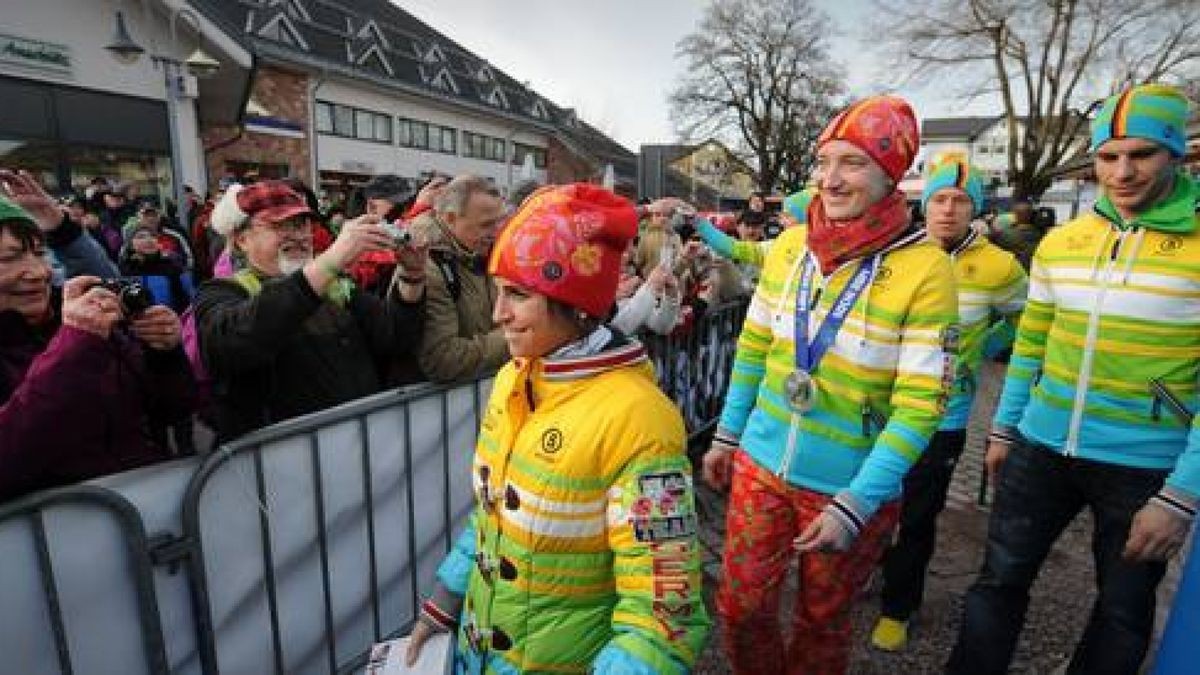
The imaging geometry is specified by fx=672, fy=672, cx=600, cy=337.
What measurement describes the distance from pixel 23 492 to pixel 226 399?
0.71m

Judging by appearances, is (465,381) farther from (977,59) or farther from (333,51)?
(977,59)

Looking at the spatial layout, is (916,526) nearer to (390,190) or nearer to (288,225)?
(288,225)

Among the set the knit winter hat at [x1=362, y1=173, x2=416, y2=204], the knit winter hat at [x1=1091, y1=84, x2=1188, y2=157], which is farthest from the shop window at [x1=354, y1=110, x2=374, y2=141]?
the knit winter hat at [x1=1091, y1=84, x2=1188, y2=157]

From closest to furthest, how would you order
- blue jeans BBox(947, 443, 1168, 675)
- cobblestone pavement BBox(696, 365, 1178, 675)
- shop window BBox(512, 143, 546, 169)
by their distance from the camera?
1. blue jeans BBox(947, 443, 1168, 675)
2. cobblestone pavement BBox(696, 365, 1178, 675)
3. shop window BBox(512, 143, 546, 169)

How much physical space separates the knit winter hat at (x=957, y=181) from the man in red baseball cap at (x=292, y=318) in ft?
8.40

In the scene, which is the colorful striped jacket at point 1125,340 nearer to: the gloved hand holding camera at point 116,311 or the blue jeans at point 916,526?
the blue jeans at point 916,526

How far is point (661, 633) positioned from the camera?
1.27m

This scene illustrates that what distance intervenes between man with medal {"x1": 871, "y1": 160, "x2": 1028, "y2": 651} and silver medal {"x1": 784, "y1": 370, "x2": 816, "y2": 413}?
1220 millimetres

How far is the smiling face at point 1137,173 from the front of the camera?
219 centimetres

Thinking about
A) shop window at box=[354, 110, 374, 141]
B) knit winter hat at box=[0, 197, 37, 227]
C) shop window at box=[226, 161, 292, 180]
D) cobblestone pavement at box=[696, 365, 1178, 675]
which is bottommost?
cobblestone pavement at box=[696, 365, 1178, 675]

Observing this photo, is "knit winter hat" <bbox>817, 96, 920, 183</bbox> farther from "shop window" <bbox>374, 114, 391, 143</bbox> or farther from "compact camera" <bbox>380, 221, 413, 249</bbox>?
"shop window" <bbox>374, 114, 391, 143</bbox>

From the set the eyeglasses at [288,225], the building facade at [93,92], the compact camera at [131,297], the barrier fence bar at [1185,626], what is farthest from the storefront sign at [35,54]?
the barrier fence bar at [1185,626]

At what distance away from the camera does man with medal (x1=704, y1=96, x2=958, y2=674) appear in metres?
1.96

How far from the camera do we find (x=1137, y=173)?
7.27ft
